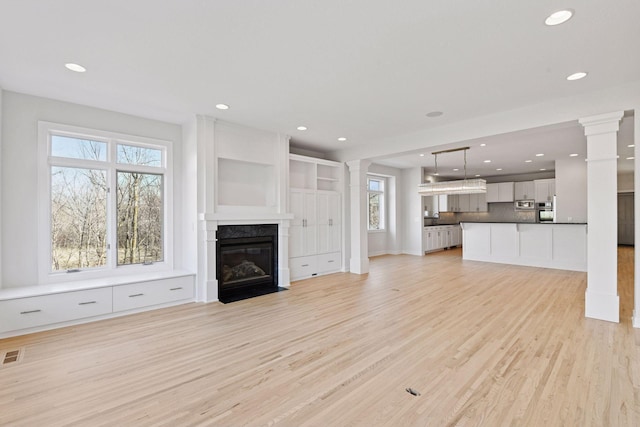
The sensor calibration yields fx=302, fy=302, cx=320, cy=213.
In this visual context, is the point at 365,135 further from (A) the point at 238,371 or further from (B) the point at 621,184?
(B) the point at 621,184

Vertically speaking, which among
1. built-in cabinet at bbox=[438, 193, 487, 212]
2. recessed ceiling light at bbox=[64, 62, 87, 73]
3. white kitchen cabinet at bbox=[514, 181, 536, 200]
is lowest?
built-in cabinet at bbox=[438, 193, 487, 212]

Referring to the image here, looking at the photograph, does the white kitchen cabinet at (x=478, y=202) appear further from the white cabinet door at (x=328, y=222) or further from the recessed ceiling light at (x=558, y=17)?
the recessed ceiling light at (x=558, y=17)

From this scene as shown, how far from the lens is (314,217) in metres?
6.11

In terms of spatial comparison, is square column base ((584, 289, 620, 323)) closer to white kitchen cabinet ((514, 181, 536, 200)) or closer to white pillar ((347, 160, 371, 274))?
white pillar ((347, 160, 371, 274))

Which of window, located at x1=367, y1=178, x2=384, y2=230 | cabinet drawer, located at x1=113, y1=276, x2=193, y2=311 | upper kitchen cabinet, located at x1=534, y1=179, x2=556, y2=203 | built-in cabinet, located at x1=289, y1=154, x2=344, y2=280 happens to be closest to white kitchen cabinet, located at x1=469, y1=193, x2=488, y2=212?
upper kitchen cabinet, located at x1=534, y1=179, x2=556, y2=203

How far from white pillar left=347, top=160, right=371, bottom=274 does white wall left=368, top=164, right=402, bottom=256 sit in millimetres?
2770

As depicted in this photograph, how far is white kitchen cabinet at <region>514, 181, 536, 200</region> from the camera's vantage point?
9891mm

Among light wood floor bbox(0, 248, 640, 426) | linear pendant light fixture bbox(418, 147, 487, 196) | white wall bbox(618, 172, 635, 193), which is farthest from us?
white wall bbox(618, 172, 635, 193)

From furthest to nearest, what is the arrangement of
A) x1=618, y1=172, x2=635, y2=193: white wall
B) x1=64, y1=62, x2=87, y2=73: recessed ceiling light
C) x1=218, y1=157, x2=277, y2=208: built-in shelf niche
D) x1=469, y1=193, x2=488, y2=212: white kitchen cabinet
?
x1=469, y1=193, x2=488, y2=212: white kitchen cabinet → x1=618, y1=172, x2=635, y2=193: white wall → x1=218, y1=157, x2=277, y2=208: built-in shelf niche → x1=64, y1=62, x2=87, y2=73: recessed ceiling light

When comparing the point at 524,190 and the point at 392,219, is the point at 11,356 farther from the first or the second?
the point at 524,190

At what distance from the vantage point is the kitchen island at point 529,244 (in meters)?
6.41

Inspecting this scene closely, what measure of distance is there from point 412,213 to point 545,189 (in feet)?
14.1

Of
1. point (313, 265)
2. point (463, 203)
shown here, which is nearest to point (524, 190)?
point (463, 203)

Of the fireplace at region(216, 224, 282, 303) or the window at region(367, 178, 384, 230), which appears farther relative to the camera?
the window at region(367, 178, 384, 230)
